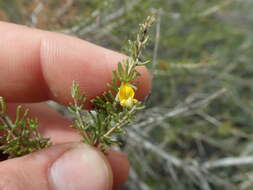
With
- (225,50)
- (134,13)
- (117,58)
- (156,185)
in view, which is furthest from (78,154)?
(225,50)

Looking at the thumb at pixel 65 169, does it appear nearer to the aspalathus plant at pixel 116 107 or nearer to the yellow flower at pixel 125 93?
the aspalathus plant at pixel 116 107

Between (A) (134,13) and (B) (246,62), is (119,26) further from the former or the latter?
(B) (246,62)

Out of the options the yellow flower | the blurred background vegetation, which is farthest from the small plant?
the blurred background vegetation

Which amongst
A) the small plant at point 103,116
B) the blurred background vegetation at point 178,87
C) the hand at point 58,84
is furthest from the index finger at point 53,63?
the small plant at point 103,116

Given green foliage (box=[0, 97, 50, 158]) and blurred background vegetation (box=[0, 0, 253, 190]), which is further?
blurred background vegetation (box=[0, 0, 253, 190])

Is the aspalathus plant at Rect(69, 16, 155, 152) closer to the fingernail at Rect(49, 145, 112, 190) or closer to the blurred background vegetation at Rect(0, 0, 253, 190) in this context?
the fingernail at Rect(49, 145, 112, 190)

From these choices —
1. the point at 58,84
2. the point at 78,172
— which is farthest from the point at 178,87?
the point at 78,172
